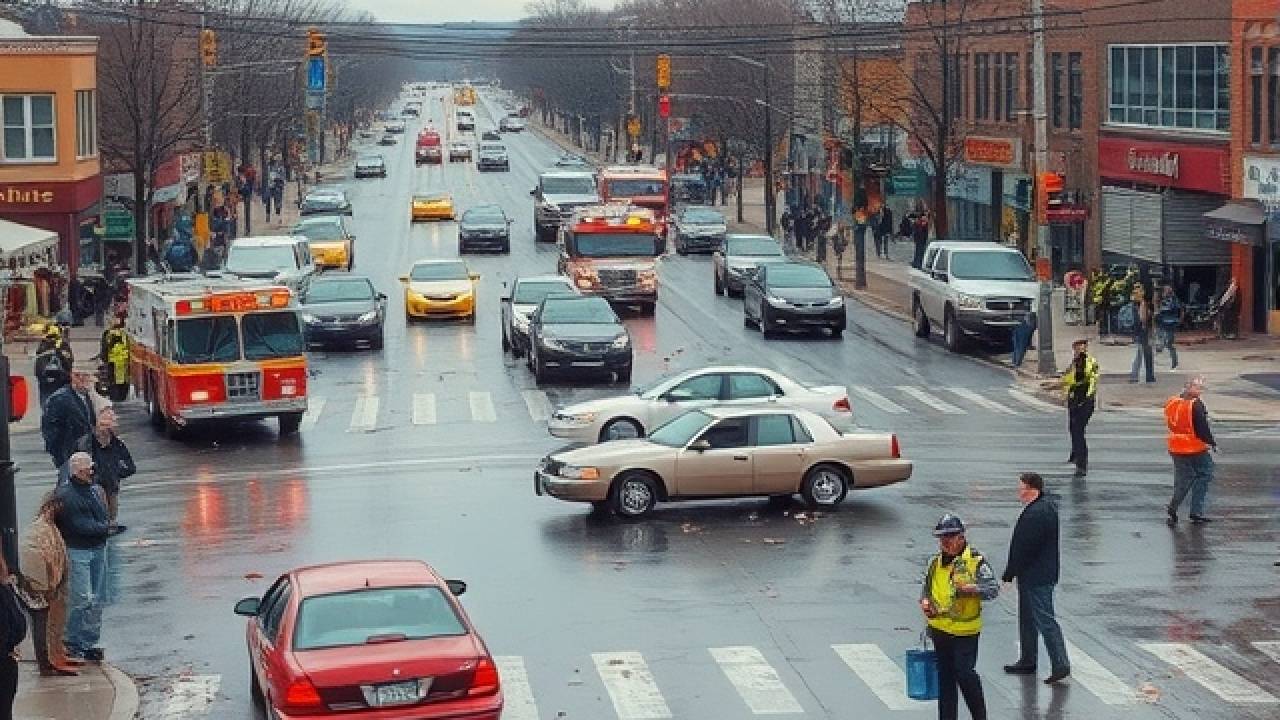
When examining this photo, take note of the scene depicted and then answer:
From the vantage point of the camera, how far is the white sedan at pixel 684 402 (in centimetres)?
3033

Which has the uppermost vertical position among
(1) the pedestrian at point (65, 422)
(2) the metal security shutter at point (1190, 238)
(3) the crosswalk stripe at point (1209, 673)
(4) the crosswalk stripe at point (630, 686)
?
(2) the metal security shutter at point (1190, 238)

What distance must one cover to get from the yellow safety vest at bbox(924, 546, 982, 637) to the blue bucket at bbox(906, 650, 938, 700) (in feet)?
0.79

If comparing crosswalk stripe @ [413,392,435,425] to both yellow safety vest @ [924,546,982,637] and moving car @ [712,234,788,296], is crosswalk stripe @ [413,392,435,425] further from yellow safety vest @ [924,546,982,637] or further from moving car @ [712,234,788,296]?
yellow safety vest @ [924,546,982,637]

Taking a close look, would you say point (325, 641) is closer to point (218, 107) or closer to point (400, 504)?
point (400, 504)

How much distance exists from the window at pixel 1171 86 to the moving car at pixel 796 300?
33.7ft

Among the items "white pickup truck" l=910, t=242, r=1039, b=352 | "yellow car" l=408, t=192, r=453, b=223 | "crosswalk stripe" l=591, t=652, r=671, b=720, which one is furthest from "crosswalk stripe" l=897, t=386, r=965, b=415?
"yellow car" l=408, t=192, r=453, b=223

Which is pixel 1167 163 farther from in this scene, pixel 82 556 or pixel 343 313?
pixel 82 556

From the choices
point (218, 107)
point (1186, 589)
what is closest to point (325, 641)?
point (1186, 589)

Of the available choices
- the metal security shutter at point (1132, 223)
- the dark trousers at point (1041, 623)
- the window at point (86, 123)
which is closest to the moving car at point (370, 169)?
the window at point (86, 123)

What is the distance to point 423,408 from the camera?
1486 inches

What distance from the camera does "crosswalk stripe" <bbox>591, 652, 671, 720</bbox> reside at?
16.7 m

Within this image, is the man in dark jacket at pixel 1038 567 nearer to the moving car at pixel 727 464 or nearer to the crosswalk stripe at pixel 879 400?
the moving car at pixel 727 464

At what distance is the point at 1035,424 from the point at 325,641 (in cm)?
2181

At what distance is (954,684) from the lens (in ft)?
51.2
